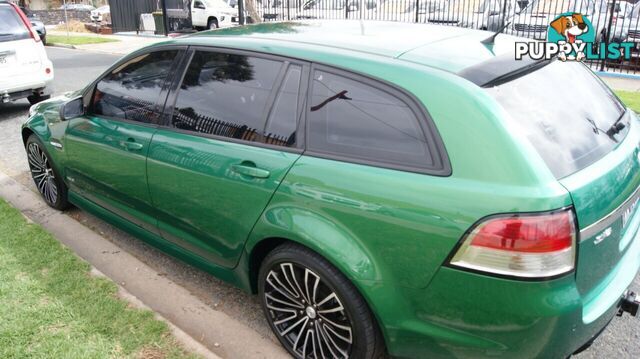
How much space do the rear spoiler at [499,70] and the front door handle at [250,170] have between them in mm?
1019

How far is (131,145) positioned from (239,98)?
91 centimetres

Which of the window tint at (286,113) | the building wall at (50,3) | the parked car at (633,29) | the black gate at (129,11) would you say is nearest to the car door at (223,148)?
the window tint at (286,113)

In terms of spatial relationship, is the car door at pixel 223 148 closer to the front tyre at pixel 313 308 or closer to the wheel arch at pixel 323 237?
the wheel arch at pixel 323 237

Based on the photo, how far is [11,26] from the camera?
832cm

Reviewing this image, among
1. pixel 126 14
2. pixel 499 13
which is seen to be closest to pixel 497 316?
pixel 499 13

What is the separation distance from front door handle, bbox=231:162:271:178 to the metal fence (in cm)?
744

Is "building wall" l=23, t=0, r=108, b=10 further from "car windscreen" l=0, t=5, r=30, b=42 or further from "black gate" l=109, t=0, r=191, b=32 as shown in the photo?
"car windscreen" l=0, t=5, r=30, b=42

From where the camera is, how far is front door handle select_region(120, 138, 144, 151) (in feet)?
10.6

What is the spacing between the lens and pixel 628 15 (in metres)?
12.1

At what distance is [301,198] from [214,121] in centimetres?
84

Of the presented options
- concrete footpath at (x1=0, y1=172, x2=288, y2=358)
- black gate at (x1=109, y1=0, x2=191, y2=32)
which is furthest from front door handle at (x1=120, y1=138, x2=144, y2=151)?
black gate at (x1=109, y1=0, x2=191, y2=32)

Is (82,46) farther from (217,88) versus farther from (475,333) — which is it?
(475,333)

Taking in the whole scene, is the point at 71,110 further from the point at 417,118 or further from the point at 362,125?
the point at 417,118

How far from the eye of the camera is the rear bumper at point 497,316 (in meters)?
1.93
